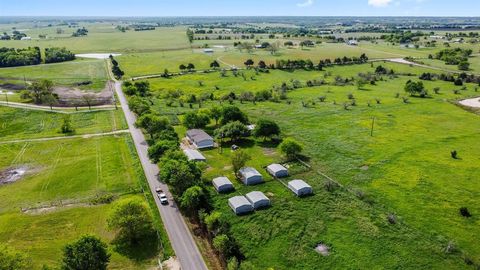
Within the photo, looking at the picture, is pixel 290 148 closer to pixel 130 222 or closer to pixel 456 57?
pixel 130 222

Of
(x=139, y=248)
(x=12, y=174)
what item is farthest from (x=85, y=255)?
(x=12, y=174)

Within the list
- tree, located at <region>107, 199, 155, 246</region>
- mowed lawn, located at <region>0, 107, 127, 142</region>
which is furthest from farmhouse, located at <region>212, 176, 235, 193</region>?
mowed lawn, located at <region>0, 107, 127, 142</region>

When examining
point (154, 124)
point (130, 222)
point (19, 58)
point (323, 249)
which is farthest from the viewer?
point (19, 58)

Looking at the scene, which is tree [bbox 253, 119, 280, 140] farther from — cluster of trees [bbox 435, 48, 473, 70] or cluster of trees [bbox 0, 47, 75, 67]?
cluster of trees [bbox 0, 47, 75, 67]

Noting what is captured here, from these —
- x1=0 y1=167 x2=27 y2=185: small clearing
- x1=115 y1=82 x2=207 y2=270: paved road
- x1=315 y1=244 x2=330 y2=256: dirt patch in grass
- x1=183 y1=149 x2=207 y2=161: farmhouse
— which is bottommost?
x1=0 y1=167 x2=27 y2=185: small clearing

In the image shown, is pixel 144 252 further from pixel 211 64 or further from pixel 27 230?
pixel 211 64

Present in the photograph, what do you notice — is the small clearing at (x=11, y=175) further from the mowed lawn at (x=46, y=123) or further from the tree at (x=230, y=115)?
the tree at (x=230, y=115)

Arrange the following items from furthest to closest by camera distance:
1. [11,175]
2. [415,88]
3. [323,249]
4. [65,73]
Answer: [65,73] < [415,88] < [11,175] < [323,249]
